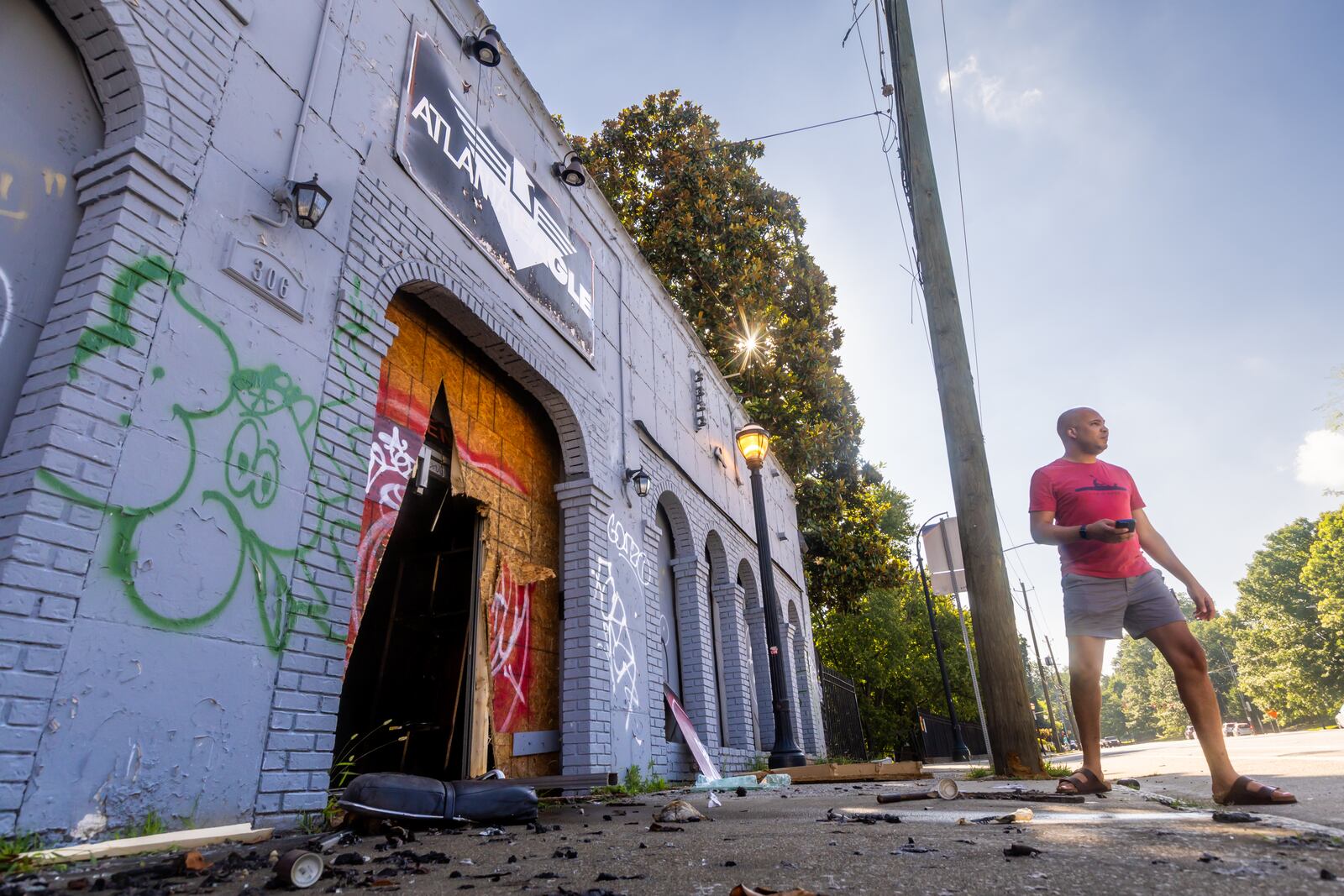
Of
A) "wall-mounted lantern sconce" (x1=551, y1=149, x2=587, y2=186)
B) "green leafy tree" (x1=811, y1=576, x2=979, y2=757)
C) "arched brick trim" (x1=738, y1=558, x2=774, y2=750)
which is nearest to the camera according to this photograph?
"wall-mounted lantern sconce" (x1=551, y1=149, x2=587, y2=186)

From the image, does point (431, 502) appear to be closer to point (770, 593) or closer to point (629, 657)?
point (629, 657)

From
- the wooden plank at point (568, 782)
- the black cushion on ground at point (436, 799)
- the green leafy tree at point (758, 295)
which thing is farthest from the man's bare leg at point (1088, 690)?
the green leafy tree at point (758, 295)

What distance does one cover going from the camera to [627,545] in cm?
693

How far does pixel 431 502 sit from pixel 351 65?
11.6ft

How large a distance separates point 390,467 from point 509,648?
6.00ft

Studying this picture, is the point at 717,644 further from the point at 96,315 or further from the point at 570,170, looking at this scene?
the point at 96,315

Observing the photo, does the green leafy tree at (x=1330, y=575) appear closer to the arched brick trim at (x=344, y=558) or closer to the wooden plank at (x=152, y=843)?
the arched brick trim at (x=344, y=558)

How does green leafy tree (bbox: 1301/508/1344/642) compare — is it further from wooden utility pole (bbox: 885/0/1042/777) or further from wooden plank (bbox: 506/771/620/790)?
wooden plank (bbox: 506/771/620/790)

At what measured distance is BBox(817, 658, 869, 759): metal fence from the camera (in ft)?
45.7

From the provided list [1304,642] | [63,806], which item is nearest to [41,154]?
[63,806]

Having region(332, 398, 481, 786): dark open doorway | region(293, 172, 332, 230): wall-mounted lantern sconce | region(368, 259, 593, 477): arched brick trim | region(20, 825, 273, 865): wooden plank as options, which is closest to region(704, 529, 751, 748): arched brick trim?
region(368, 259, 593, 477): arched brick trim

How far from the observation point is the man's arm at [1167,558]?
3357mm

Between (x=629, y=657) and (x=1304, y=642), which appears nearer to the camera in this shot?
(x=629, y=657)

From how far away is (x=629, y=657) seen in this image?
6.43m
